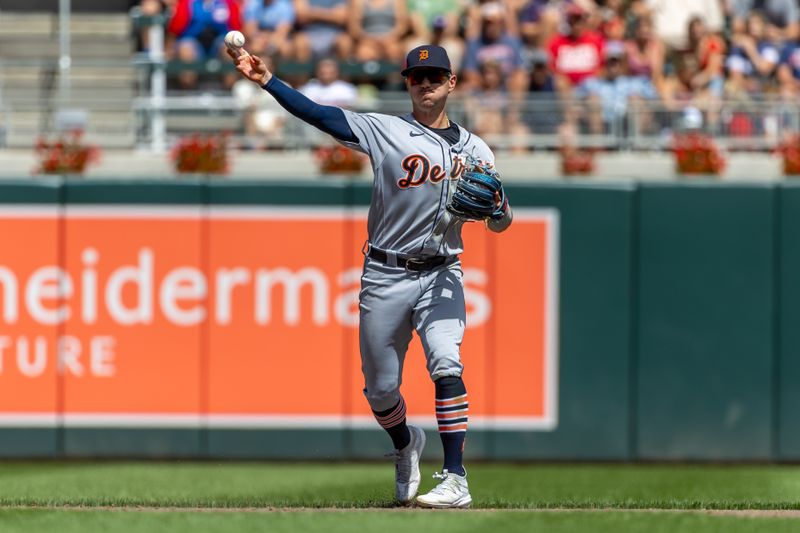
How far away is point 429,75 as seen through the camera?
5832mm

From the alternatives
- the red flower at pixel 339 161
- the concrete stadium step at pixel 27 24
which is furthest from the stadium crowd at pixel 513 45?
the concrete stadium step at pixel 27 24

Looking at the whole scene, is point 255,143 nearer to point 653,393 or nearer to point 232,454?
point 232,454

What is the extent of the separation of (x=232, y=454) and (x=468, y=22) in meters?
5.15

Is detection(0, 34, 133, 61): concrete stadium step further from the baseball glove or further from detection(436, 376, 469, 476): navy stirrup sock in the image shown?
detection(436, 376, 469, 476): navy stirrup sock

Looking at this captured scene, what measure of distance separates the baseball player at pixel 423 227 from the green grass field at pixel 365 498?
51 centimetres

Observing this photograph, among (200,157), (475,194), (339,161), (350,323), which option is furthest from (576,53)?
(475,194)

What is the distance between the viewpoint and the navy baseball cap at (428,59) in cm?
577

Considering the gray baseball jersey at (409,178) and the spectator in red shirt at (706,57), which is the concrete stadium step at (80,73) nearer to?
the spectator in red shirt at (706,57)

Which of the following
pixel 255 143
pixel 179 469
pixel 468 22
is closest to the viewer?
pixel 179 469

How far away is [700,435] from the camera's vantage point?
9.68 m

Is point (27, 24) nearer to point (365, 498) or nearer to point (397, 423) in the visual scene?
point (365, 498)

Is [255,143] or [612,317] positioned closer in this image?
[612,317]

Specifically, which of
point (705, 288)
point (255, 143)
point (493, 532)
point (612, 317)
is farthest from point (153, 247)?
point (493, 532)

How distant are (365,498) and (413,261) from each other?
1495 millimetres
